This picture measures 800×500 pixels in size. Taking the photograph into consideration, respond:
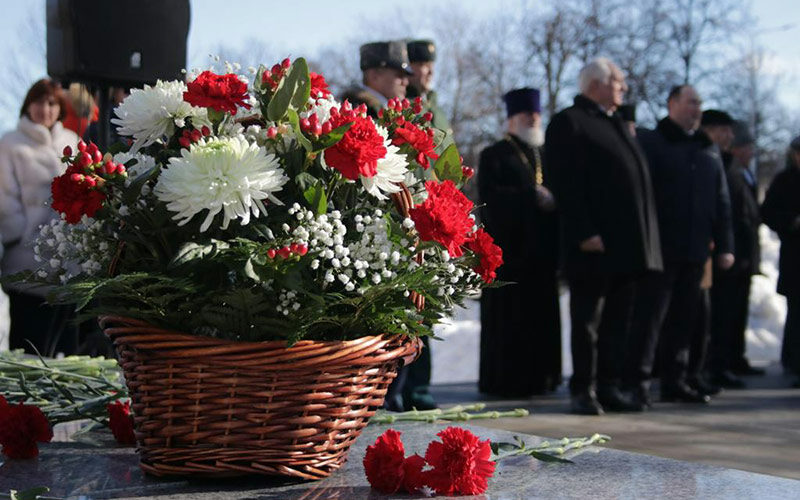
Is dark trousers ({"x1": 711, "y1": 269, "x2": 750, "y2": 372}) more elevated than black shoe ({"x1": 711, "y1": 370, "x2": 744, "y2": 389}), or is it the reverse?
dark trousers ({"x1": 711, "y1": 269, "x2": 750, "y2": 372})

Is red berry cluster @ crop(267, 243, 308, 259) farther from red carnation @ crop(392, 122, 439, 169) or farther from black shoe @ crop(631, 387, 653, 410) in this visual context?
black shoe @ crop(631, 387, 653, 410)

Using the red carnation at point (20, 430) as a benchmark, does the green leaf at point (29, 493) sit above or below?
below

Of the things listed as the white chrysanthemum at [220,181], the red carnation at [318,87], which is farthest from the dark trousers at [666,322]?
the white chrysanthemum at [220,181]

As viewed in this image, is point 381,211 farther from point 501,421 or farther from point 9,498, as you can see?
point 501,421

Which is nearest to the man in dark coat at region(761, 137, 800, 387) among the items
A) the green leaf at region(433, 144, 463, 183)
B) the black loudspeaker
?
the black loudspeaker

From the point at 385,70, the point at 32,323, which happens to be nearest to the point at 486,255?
the point at 385,70

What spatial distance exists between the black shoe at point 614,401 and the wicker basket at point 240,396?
449 cm

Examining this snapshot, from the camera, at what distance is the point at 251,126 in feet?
7.28

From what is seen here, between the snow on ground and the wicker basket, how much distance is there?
5.81m

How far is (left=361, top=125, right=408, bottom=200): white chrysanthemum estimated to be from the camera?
6.98 ft

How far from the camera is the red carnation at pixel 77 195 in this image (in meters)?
2.06

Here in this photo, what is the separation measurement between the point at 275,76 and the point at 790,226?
708cm

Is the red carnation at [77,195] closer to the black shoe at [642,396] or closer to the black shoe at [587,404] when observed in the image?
the black shoe at [587,404]

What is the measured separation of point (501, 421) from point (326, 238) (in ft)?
14.8
